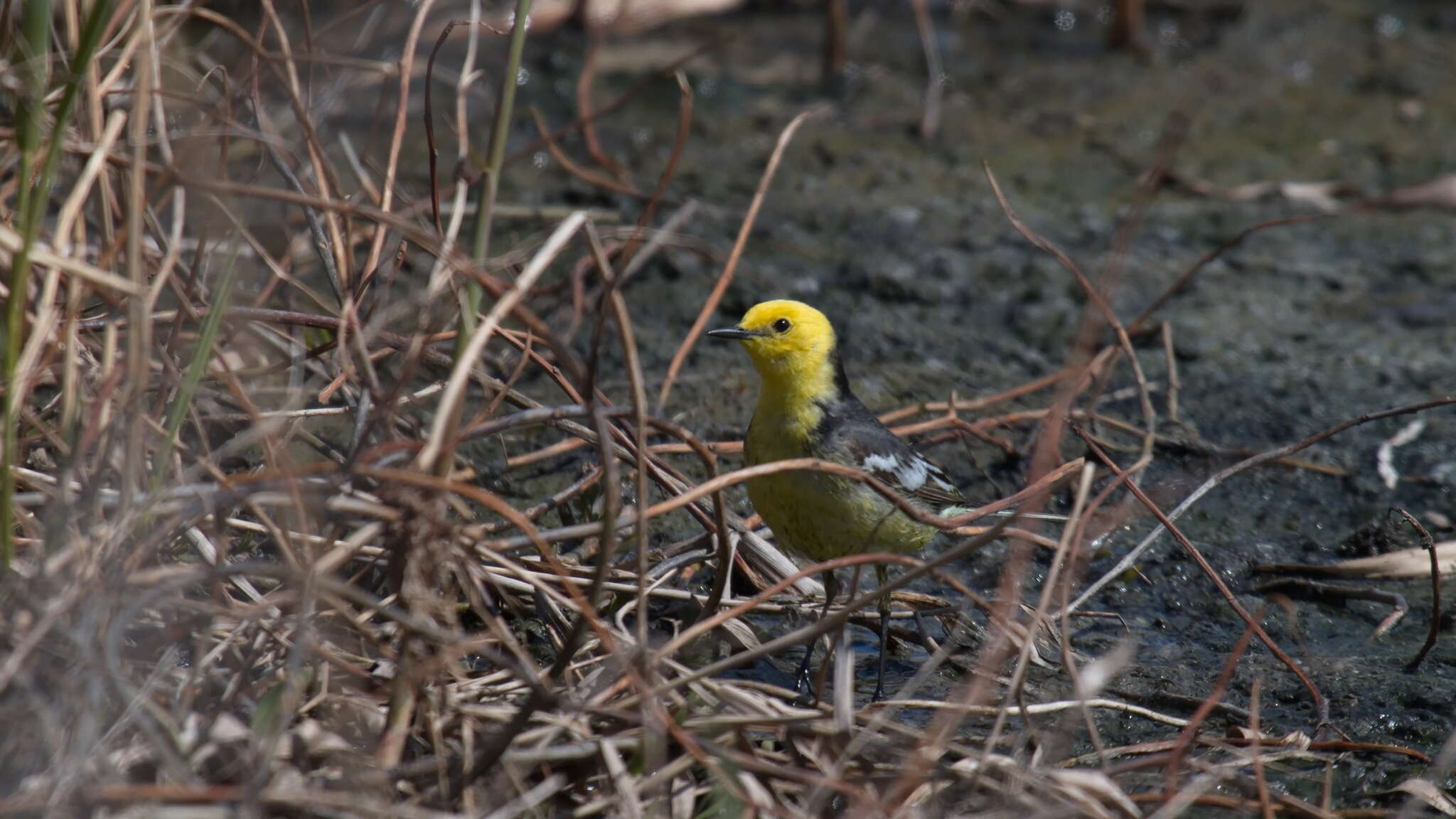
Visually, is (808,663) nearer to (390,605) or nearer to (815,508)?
(815,508)

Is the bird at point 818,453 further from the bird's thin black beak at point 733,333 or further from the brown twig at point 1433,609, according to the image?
the brown twig at point 1433,609

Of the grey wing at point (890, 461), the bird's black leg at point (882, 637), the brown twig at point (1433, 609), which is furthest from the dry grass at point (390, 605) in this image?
the brown twig at point (1433, 609)

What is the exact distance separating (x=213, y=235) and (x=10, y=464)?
8.35 ft

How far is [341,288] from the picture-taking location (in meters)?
3.48

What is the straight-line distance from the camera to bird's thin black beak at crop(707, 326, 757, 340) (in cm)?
411

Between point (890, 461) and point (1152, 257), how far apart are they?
9.85 feet

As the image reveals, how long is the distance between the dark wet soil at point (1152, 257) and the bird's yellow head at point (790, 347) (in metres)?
0.81

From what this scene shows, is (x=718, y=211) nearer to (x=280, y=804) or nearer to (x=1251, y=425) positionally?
(x=1251, y=425)

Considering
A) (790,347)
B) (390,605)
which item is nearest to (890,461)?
(790,347)

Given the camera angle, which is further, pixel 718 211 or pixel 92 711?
pixel 718 211

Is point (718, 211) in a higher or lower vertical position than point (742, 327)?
lower

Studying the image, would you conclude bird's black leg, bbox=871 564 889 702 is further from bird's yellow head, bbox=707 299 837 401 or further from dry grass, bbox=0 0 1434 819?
bird's yellow head, bbox=707 299 837 401

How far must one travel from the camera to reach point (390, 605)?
3.12 m

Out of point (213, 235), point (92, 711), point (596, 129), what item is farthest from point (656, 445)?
point (596, 129)
